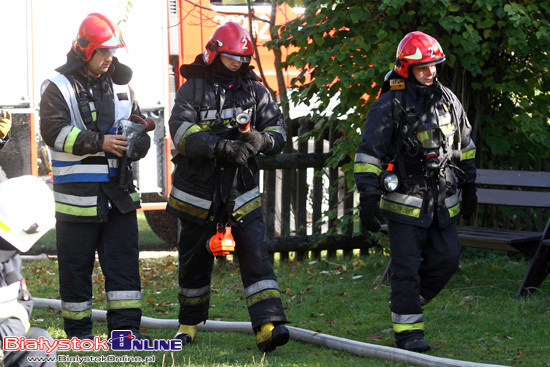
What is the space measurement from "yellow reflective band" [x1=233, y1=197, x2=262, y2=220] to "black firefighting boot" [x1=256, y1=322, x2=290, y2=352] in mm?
692

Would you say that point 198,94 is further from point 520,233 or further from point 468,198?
point 520,233

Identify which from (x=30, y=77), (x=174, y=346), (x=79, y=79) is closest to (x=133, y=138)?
(x=79, y=79)

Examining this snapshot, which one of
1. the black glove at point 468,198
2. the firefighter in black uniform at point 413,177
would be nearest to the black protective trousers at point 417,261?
the firefighter in black uniform at point 413,177

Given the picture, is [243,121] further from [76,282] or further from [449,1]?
[449,1]

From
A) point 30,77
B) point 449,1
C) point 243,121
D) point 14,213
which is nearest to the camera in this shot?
point 14,213

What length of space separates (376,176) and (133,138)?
62.2 inches

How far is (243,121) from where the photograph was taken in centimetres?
508

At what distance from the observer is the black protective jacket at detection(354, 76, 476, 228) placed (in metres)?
5.17

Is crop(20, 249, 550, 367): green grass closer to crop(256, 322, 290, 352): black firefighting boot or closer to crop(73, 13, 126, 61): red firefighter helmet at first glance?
crop(256, 322, 290, 352): black firefighting boot

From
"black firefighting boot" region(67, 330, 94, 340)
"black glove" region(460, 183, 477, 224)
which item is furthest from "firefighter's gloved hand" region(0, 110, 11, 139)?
"black glove" region(460, 183, 477, 224)

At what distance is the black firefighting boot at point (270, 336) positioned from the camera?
494cm

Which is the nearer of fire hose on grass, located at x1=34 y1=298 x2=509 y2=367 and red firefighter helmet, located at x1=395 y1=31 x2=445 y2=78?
fire hose on grass, located at x1=34 y1=298 x2=509 y2=367

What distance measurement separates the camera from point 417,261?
16.9ft

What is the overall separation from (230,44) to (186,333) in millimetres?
1912
